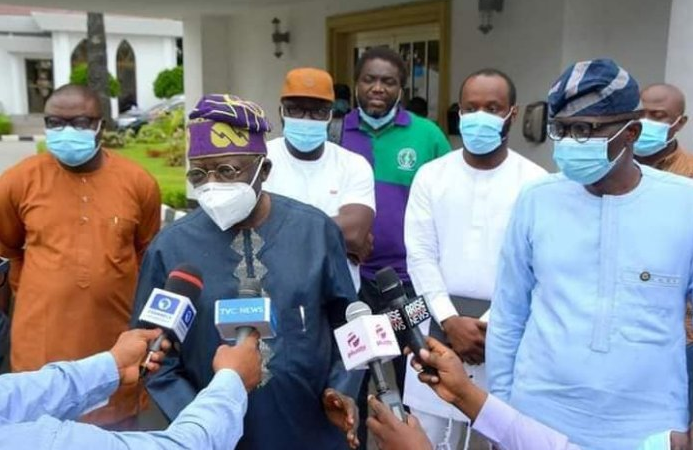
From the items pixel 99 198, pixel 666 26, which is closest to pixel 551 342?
pixel 99 198

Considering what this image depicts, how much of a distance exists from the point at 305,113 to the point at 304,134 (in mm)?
117

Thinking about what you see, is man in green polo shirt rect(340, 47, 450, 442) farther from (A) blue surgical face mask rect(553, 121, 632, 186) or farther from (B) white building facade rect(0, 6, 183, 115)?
(B) white building facade rect(0, 6, 183, 115)

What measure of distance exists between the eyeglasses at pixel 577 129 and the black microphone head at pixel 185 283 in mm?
1211

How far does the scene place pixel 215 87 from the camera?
1115cm

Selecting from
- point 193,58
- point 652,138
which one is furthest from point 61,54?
point 652,138

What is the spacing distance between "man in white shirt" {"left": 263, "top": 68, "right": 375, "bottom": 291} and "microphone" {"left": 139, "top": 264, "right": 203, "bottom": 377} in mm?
1375

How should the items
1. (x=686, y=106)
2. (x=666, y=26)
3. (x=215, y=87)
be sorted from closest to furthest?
(x=686, y=106)
(x=666, y=26)
(x=215, y=87)

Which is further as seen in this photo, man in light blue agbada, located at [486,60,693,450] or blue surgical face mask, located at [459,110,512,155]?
blue surgical face mask, located at [459,110,512,155]

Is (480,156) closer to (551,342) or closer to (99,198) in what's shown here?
(551,342)

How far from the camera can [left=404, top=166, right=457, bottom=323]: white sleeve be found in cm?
298

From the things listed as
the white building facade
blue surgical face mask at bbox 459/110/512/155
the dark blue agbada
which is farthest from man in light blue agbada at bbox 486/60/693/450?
the white building facade

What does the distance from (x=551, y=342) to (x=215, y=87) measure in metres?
9.68

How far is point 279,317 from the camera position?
2.12 m

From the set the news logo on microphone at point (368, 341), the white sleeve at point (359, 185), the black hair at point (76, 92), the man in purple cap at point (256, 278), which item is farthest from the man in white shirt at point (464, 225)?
the black hair at point (76, 92)
